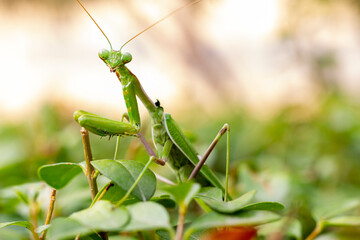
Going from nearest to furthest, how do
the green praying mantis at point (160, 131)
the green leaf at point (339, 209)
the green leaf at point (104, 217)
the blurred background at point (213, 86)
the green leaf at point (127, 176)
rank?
the green leaf at point (104, 217)
the green leaf at point (127, 176)
the green leaf at point (339, 209)
the green praying mantis at point (160, 131)
the blurred background at point (213, 86)

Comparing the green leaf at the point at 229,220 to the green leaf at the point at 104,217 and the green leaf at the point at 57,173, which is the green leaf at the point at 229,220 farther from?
the green leaf at the point at 57,173

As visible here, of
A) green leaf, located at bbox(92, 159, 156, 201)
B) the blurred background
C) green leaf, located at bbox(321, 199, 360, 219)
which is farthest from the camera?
the blurred background

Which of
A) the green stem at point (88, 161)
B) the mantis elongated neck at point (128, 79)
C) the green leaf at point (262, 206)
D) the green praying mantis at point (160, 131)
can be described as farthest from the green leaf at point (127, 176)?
A: the mantis elongated neck at point (128, 79)

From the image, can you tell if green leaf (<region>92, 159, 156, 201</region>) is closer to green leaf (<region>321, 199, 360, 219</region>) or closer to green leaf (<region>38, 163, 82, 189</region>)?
green leaf (<region>38, 163, 82, 189</region>)

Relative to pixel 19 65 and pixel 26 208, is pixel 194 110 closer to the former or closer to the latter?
pixel 26 208

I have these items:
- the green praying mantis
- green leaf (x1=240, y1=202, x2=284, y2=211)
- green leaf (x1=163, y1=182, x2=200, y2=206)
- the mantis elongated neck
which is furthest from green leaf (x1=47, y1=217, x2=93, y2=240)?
the mantis elongated neck

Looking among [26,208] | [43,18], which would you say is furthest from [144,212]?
[43,18]
